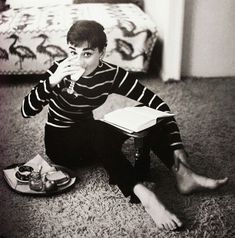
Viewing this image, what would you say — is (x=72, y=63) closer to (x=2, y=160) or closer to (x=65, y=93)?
(x=65, y=93)

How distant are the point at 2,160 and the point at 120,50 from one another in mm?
742

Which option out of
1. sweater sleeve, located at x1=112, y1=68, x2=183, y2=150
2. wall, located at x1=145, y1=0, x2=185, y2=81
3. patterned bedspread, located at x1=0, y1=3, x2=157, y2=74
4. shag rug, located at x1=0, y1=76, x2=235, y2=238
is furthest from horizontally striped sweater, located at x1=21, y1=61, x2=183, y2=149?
wall, located at x1=145, y1=0, x2=185, y2=81

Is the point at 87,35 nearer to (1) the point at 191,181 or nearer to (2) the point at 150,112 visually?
(2) the point at 150,112

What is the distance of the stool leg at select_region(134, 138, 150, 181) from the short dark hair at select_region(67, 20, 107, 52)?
0.86ft

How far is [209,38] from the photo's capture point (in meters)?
1.86

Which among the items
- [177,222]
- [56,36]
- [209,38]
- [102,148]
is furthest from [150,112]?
[209,38]

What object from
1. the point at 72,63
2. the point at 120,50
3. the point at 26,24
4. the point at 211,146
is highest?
the point at 72,63

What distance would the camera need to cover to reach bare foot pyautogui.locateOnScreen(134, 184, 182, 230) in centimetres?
96

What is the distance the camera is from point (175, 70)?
72.6 inches

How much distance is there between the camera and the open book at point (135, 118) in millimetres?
1017

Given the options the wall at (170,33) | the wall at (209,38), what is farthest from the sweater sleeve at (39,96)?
the wall at (209,38)

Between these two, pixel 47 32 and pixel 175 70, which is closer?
pixel 47 32

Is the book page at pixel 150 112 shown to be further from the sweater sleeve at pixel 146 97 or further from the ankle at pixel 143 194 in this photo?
the ankle at pixel 143 194

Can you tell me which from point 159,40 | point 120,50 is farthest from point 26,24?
point 159,40
